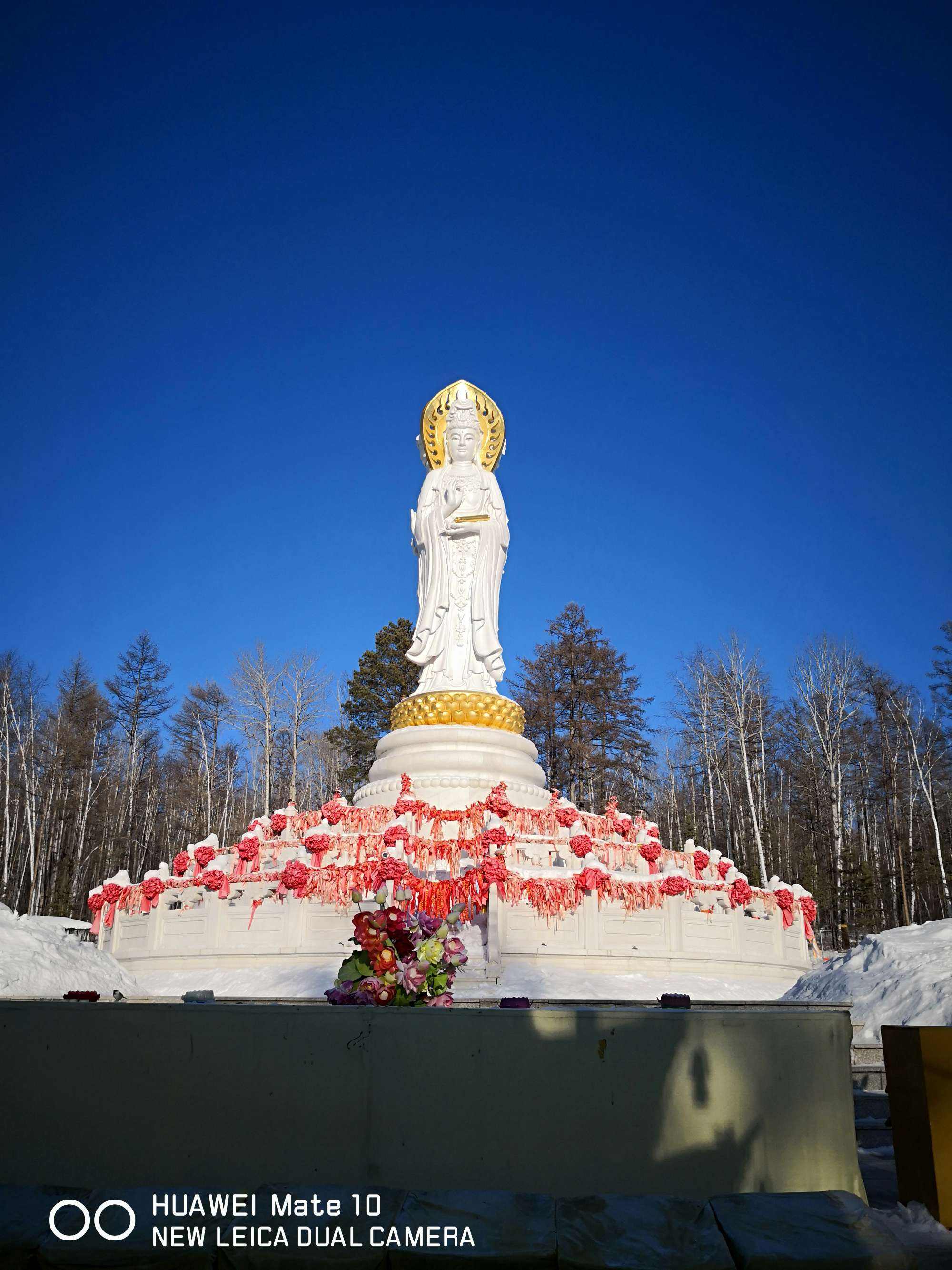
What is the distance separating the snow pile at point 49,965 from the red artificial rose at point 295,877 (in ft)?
7.92

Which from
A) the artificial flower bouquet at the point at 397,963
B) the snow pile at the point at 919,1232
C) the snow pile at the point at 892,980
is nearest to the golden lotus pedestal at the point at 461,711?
the snow pile at the point at 892,980

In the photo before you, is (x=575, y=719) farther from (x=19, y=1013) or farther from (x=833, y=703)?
(x=19, y=1013)

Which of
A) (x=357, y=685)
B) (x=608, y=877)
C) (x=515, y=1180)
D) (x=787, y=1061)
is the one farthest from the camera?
(x=357, y=685)

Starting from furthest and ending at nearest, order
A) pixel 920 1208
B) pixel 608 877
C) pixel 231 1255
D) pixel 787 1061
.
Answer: pixel 608 877
pixel 920 1208
pixel 787 1061
pixel 231 1255

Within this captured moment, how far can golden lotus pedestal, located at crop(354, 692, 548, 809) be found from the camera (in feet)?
56.4

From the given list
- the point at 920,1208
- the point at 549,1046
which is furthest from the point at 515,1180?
the point at 920,1208

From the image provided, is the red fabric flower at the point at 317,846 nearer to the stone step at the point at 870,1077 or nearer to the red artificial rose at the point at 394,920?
the stone step at the point at 870,1077

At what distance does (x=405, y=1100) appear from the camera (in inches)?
125

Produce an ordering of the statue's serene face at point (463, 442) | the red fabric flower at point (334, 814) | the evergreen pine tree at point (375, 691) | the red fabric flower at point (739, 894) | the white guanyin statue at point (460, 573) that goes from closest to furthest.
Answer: the red fabric flower at point (739, 894)
the red fabric flower at point (334, 814)
the white guanyin statue at point (460, 573)
the statue's serene face at point (463, 442)
the evergreen pine tree at point (375, 691)

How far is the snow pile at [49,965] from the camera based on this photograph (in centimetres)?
898

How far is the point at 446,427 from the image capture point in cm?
2214

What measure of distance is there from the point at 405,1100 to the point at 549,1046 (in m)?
0.55

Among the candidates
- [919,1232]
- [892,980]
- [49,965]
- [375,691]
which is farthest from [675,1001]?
[375,691]

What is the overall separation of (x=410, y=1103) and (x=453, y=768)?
1437 centimetres
